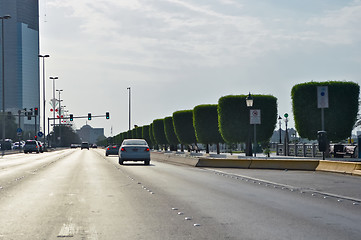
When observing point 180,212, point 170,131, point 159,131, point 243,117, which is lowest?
point 180,212

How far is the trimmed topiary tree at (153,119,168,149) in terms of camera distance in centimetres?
8719

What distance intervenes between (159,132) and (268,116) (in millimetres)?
41922

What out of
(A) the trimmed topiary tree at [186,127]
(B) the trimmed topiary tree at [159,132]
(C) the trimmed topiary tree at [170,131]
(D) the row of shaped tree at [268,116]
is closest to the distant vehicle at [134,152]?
(D) the row of shaped tree at [268,116]

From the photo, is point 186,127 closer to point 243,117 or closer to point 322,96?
point 243,117

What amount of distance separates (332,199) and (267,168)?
15.9m

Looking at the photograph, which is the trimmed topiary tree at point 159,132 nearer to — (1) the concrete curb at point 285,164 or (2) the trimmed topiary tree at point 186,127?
(2) the trimmed topiary tree at point 186,127

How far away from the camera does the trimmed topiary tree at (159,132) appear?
87188mm

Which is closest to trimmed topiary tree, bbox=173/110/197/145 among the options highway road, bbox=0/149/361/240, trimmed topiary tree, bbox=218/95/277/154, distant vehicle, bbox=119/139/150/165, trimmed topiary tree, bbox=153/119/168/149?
trimmed topiary tree, bbox=153/119/168/149

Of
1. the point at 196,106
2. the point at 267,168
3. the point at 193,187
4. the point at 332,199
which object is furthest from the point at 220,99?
the point at 332,199

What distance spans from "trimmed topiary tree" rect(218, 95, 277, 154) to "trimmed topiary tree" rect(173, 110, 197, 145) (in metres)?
19.7

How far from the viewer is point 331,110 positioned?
126 feet

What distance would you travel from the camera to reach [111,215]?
33.6ft

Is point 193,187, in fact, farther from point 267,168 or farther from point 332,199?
point 267,168

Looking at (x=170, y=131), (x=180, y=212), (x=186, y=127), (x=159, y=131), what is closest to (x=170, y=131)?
(x=170, y=131)
